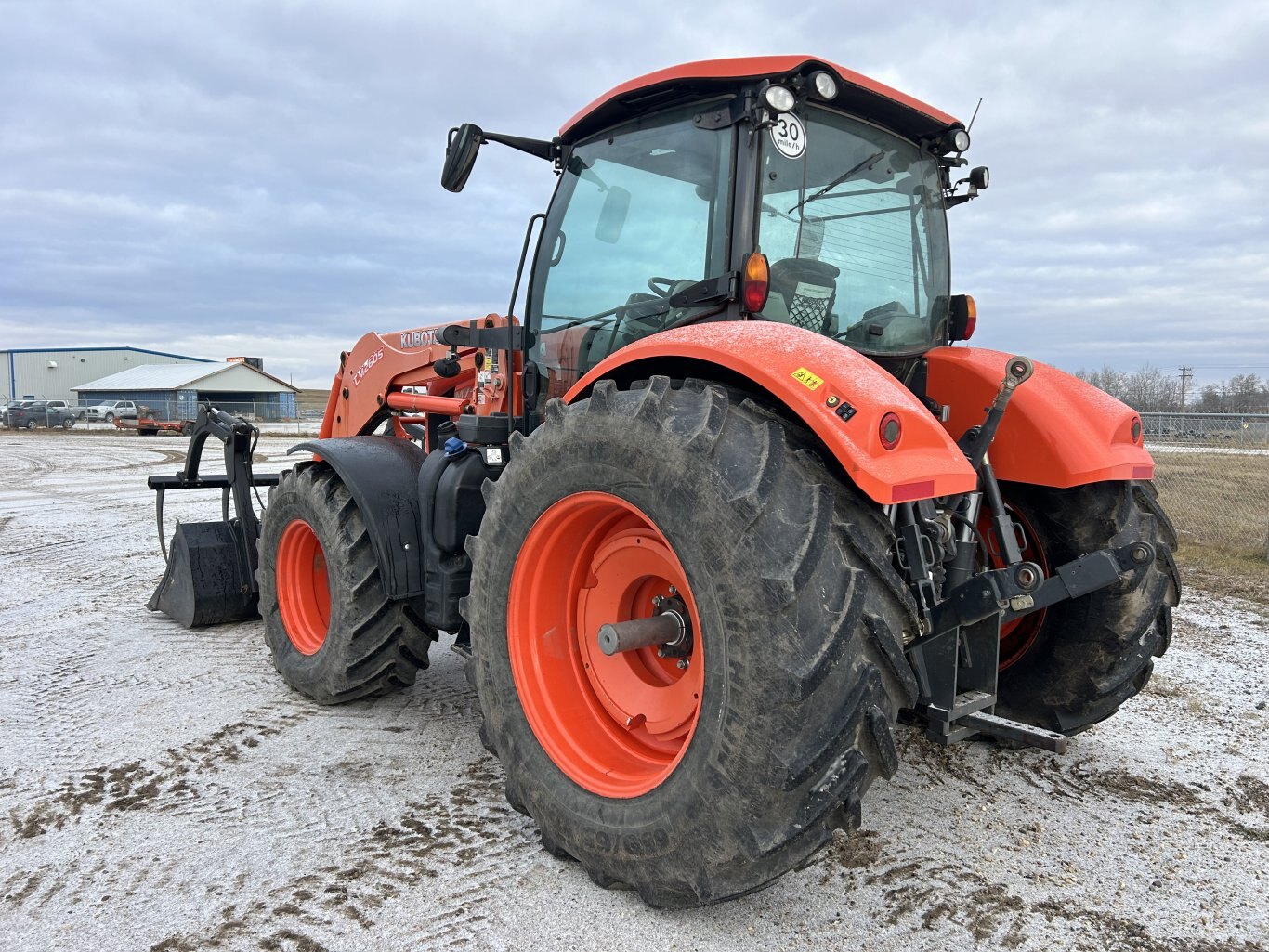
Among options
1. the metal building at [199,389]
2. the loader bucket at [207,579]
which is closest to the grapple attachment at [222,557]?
the loader bucket at [207,579]

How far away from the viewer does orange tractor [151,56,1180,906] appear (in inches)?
83.7

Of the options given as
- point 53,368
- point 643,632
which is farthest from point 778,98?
point 53,368

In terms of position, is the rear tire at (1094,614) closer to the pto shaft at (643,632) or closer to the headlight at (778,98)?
the pto shaft at (643,632)

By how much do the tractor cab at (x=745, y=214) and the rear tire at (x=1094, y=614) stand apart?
2.67 ft

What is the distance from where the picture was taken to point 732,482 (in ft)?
7.16

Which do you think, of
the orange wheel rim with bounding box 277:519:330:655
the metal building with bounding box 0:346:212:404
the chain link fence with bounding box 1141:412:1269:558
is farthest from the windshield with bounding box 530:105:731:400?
the metal building with bounding box 0:346:212:404

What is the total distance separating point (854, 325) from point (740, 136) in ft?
2.56

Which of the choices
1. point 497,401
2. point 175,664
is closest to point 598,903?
point 497,401

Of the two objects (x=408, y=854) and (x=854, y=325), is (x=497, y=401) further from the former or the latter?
(x=408, y=854)

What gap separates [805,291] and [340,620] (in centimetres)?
251

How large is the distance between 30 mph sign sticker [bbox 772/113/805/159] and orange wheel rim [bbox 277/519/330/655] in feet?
9.73

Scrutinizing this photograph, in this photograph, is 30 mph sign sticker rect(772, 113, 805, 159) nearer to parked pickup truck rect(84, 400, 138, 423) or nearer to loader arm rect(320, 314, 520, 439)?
loader arm rect(320, 314, 520, 439)

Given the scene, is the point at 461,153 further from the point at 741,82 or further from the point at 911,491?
the point at 911,491

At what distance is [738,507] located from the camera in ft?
7.06
